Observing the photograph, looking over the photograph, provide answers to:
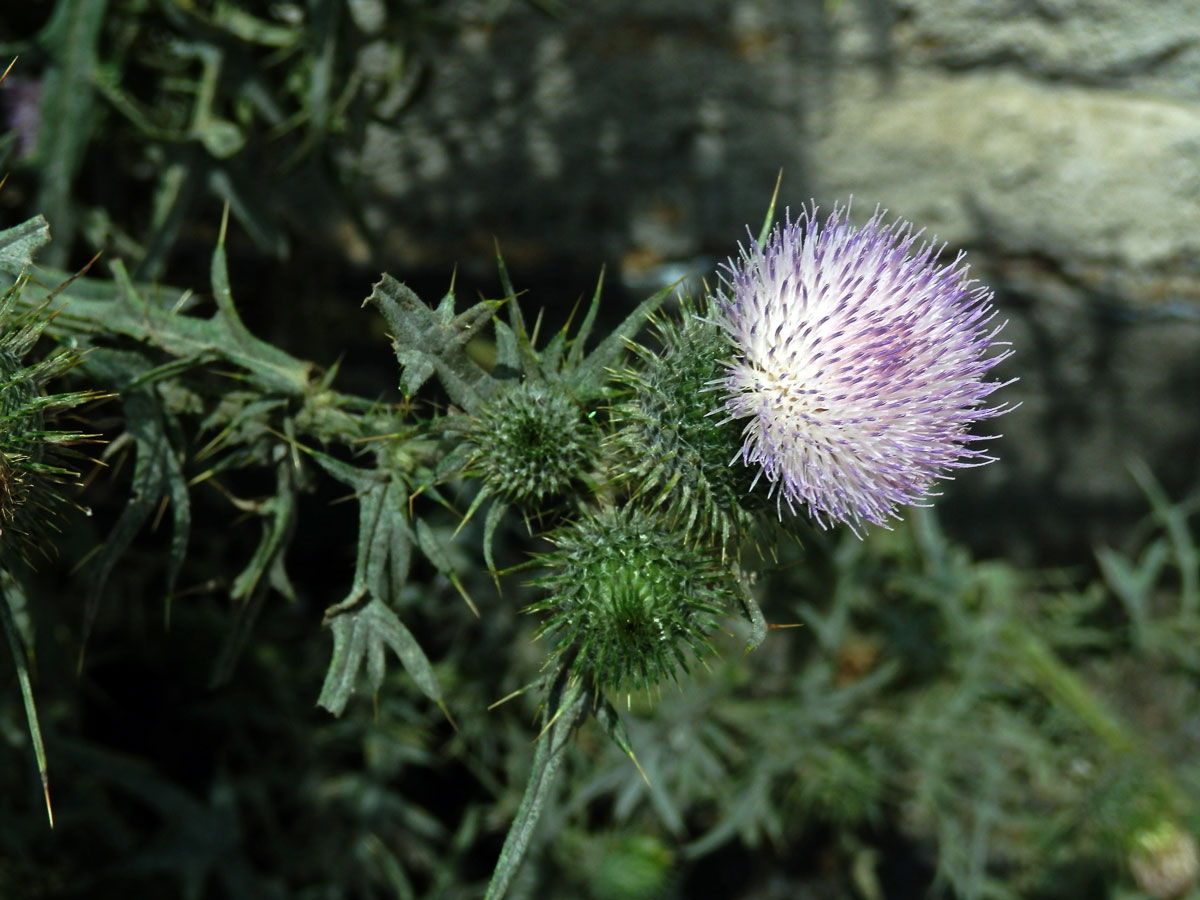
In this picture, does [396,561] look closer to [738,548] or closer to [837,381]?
[738,548]

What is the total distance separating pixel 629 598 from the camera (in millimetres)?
1805

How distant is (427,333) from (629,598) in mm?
638

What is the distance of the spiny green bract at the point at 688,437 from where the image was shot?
6.20 feet

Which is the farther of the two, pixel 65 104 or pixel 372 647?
pixel 65 104

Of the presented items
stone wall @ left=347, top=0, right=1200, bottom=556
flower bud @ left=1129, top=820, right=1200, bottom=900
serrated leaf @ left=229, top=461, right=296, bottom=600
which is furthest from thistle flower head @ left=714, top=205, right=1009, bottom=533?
flower bud @ left=1129, top=820, right=1200, bottom=900

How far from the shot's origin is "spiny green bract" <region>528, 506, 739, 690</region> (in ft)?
5.96

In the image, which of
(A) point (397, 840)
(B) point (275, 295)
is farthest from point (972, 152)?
(A) point (397, 840)

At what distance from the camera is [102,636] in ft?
10.7

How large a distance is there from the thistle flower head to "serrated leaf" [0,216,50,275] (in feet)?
4.27

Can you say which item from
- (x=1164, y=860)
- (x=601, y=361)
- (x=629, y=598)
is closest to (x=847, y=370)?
(x=601, y=361)

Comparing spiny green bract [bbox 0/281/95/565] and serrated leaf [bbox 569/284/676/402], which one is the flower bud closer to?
serrated leaf [bbox 569/284/676/402]

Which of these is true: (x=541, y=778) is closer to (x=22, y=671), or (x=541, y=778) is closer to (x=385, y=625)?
(x=385, y=625)

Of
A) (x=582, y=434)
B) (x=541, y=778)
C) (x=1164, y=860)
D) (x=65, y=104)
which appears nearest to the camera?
(x=541, y=778)

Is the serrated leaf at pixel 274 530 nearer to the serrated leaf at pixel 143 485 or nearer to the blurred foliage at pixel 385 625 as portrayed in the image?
the blurred foliage at pixel 385 625
